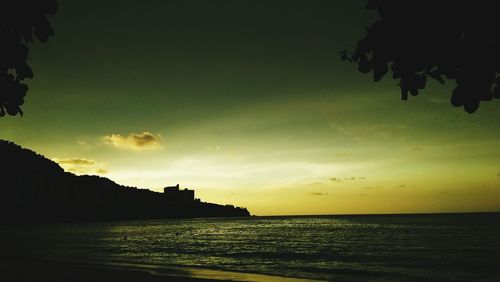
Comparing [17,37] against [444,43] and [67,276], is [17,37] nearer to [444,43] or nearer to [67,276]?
[444,43]

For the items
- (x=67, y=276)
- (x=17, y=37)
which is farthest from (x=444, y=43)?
(x=67, y=276)

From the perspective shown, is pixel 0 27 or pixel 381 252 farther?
pixel 381 252

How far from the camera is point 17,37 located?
19.1 feet

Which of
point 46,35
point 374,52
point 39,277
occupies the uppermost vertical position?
point 46,35

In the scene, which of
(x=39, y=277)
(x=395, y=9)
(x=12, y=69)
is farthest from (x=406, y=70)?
(x=39, y=277)

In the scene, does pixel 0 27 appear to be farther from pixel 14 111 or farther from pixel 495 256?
pixel 495 256

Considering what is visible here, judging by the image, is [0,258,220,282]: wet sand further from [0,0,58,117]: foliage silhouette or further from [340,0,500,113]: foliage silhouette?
[340,0,500,113]: foliage silhouette

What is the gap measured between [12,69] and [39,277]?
2317 centimetres

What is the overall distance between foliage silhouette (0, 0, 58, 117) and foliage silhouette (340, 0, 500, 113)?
12.7ft

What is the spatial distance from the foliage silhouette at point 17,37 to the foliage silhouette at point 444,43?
3863 millimetres

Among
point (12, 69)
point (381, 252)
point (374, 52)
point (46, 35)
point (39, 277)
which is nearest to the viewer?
point (374, 52)

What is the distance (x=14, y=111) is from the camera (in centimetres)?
611

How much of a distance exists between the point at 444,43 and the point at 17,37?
16.9 ft

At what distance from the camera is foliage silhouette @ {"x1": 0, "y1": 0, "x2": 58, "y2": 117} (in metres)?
5.52
